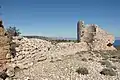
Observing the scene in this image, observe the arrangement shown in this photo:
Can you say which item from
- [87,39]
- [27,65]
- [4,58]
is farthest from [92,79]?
[87,39]

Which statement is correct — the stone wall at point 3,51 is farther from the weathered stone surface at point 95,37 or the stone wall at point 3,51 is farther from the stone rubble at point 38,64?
the weathered stone surface at point 95,37

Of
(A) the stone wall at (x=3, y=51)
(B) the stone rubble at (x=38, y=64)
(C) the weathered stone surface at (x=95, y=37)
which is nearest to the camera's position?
(A) the stone wall at (x=3, y=51)

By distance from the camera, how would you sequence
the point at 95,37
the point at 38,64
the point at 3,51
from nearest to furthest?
the point at 3,51
the point at 38,64
the point at 95,37

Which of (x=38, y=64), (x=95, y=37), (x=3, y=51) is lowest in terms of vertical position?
(x=38, y=64)

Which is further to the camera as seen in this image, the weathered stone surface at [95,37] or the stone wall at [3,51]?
the weathered stone surface at [95,37]

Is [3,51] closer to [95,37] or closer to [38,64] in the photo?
[38,64]

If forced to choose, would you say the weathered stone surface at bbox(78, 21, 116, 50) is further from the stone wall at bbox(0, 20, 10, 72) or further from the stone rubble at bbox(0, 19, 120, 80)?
the stone wall at bbox(0, 20, 10, 72)

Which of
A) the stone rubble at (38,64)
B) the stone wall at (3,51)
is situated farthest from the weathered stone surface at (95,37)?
the stone wall at (3,51)

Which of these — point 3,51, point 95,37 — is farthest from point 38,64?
point 95,37

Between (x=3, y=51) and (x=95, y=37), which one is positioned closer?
(x=3, y=51)

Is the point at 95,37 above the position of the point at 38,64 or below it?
above

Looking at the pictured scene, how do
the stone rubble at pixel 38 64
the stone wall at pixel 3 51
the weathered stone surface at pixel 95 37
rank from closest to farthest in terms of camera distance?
the stone wall at pixel 3 51 → the stone rubble at pixel 38 64 → the weathered stone surface at pixel 95 37

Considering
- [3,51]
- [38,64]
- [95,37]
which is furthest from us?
[95,37]

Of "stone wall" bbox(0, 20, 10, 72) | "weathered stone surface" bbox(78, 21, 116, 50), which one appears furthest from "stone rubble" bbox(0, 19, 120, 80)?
"weathered stone surface" bbox(78, 21, 116, 50)
